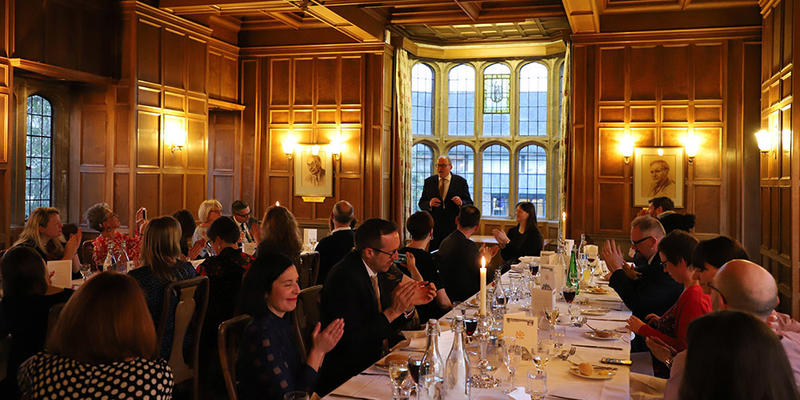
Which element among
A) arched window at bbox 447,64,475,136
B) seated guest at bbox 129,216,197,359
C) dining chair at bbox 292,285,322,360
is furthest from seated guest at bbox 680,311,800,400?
arched window at bbox 447,64,475,136

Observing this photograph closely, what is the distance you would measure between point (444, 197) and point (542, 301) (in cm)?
593

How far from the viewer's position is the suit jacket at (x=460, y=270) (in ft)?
18.3

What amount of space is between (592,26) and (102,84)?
23.2ft

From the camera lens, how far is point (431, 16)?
11180 mm

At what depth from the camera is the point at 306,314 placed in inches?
145

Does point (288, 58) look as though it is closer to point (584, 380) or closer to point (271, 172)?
point (271, 172)

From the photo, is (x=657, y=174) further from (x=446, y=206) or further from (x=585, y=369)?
(x=585, y=369)

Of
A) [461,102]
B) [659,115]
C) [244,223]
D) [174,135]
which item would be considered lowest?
[244,223]

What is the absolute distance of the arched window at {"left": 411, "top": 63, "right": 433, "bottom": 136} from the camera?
14703 mm

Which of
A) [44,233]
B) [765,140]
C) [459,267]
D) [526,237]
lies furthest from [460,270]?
[765,140]

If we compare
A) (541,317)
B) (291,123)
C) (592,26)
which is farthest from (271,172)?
(541,317)

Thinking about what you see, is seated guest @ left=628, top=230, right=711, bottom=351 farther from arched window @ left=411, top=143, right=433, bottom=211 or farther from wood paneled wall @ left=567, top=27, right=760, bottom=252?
arched window @ left=411, top=143, right=433, bottom=211

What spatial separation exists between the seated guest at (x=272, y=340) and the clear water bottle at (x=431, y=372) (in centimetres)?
56

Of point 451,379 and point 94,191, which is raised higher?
point 94,191
